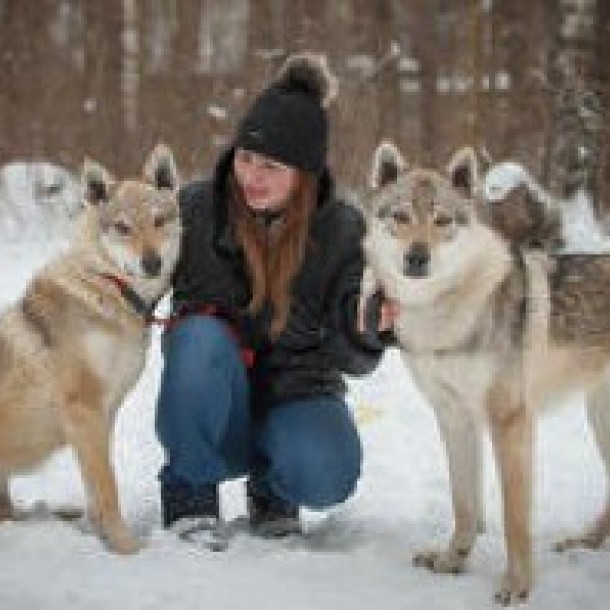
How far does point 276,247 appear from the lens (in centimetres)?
333

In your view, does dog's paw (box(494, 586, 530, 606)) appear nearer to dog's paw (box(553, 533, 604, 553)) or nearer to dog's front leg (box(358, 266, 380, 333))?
dog's paw (box(553, 533, 604, 553))

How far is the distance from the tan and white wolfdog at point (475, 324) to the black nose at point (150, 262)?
576 millimetres

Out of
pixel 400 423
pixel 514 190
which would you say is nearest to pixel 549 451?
pixel 400 423

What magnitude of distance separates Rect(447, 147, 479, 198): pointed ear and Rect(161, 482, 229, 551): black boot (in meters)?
1.09

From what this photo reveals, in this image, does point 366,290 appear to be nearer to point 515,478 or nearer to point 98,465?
point 515,478

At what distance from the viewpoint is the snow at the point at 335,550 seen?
112 inches

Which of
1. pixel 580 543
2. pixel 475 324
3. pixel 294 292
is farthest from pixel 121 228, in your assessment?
pixel 580 543

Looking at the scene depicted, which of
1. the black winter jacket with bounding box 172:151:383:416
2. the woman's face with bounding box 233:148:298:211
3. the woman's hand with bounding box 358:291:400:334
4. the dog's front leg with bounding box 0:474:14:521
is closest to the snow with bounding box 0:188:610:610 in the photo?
the dog's front leg with bounding box 0:474:14:521

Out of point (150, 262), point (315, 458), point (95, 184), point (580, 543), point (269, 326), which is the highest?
point (95, 184)

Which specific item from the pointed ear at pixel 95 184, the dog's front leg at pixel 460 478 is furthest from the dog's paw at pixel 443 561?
the pointed ear at pixel 95 184

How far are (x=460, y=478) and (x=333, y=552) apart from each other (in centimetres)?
41

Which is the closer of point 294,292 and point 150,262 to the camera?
point 150,262

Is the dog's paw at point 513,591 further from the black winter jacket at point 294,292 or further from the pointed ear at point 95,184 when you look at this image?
the pointed ear at point 95,184

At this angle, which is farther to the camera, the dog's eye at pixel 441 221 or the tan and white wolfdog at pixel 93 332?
the tan and white wolfdog at pixel 93 332
